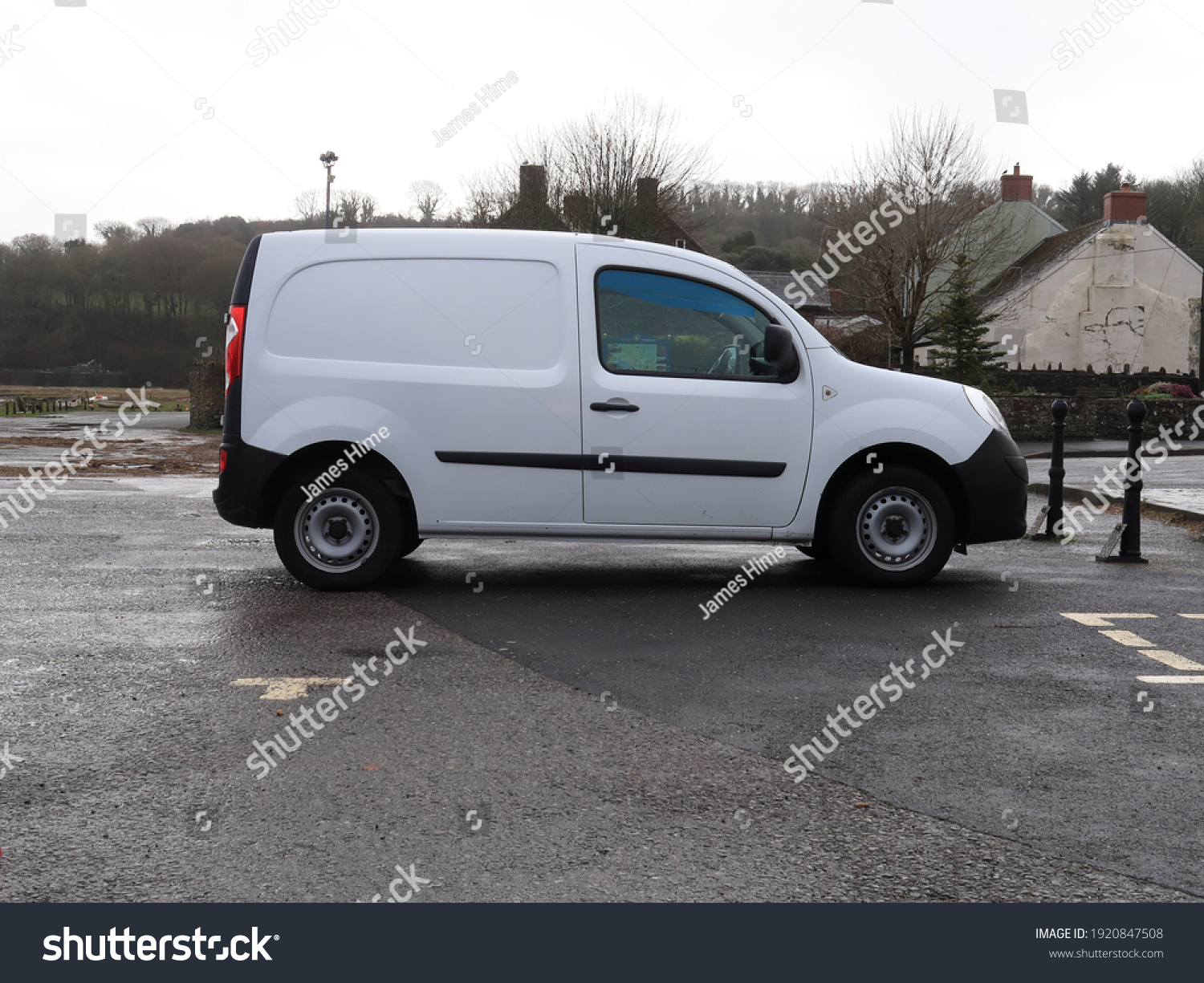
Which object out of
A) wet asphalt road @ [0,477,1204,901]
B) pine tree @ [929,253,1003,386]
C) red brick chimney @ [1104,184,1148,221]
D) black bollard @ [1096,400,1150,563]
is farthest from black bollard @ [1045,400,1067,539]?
red brick chimney @ [1104,184,1148,221]

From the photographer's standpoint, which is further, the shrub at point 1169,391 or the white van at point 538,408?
the shrub at point 1169,391

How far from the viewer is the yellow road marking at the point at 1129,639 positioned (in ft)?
19.7

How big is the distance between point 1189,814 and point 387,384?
493cm

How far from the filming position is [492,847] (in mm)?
3264

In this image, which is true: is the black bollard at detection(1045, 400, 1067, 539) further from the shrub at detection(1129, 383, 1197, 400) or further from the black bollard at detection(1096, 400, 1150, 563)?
the shrub at detection(1129, 383, 1197, 400)

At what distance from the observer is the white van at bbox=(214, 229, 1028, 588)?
7129mm

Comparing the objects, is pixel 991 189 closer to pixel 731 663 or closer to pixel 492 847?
pixel 731 663

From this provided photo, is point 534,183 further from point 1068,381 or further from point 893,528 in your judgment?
point 893,528

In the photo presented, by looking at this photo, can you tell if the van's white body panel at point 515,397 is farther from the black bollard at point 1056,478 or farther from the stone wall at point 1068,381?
the stone wall at point 1068,381

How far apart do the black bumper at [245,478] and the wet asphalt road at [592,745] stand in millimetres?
524

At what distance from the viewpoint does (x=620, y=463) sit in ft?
23.6

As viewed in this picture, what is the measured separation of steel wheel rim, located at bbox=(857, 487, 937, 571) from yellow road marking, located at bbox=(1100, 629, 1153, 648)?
139 cm

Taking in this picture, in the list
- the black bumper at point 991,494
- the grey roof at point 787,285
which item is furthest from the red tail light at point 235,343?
the grey roof at point 787,285

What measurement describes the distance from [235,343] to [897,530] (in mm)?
4250
